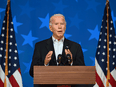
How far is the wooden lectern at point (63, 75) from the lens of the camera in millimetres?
1778

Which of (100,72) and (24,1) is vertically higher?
(24,1)

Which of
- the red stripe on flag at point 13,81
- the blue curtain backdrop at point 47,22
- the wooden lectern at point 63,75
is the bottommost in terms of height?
the wooden lectern at point 63,75

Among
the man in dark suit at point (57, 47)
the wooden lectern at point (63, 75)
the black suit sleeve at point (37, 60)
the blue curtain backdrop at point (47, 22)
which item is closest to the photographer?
the wooden lectern at point (63, 75)

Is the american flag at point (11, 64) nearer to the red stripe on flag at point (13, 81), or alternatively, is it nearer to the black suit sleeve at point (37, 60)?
the red stripe on flag at point (13, 81)

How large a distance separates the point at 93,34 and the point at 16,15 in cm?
213

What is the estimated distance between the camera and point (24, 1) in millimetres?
4555

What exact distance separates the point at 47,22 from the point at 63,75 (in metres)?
2.89

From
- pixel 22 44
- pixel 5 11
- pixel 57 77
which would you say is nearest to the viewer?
pixel 57 77

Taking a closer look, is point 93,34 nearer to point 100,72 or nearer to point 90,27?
point 90,27

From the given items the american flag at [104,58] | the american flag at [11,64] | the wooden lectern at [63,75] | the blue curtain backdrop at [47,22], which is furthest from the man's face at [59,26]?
the american flag at [104,58]

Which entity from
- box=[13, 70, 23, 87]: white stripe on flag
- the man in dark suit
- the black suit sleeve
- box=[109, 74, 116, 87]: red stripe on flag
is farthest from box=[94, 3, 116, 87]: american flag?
the black suit sleeve

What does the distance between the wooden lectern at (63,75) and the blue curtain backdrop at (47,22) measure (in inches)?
104

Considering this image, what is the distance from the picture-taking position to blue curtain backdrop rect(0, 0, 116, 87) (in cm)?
442

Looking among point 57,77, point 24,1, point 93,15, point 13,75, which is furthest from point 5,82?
point 93,15
